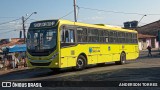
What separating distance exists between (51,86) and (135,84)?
337cm

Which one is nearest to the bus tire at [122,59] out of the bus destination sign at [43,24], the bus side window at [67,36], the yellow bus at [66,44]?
the yellow bus at [66,44]

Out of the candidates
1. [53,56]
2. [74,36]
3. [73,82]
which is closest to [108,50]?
[74,36]

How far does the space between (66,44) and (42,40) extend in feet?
4.68

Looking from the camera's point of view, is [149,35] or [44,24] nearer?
[44,24]

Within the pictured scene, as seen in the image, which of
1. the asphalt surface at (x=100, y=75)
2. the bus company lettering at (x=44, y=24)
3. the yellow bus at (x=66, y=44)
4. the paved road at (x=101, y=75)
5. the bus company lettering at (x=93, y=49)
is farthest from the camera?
the bus company lettering at (x=93, y=49)

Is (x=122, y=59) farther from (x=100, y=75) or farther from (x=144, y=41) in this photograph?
(x=144, y=41)

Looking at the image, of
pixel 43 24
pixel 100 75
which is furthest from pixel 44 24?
pixel 100 75

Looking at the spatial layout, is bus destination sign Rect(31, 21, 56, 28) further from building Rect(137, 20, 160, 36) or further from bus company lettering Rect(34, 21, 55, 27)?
building Rect(137, 20, 160, 36)

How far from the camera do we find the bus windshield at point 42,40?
1726cm

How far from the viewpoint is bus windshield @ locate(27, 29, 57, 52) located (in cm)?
1726

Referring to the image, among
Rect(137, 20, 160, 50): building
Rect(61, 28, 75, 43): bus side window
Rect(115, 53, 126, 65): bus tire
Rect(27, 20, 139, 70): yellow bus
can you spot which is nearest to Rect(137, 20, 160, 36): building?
Rect(137, 20, 160, 50): building

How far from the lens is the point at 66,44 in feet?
58.4

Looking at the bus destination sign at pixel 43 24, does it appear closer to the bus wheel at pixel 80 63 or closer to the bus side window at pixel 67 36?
the bus side window at pixel 67 36

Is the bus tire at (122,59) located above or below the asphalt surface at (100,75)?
above
